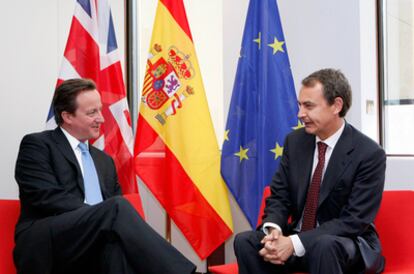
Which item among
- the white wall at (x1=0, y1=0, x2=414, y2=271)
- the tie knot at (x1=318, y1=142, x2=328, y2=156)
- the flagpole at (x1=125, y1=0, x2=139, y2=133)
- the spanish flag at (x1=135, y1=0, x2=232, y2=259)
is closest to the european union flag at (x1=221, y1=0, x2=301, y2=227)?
the spanish flag at (x1=135, y1=0, x2=232, y2=259)

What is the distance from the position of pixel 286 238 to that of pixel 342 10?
6.09 feet

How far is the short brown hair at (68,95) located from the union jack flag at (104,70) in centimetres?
55

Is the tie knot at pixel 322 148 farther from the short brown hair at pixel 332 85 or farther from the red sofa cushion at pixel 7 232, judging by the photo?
the red sofa cushion at pixel 7 232

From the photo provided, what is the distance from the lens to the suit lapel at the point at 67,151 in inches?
115

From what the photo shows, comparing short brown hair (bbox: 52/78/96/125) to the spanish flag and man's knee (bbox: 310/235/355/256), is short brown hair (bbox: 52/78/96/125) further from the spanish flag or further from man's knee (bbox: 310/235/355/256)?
man's knee (bbox: 310/235/355/256)

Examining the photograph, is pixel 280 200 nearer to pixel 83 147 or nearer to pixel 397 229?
pixel 397 229

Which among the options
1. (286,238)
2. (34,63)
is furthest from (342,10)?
(34,63)

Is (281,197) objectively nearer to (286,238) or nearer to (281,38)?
(286,238)

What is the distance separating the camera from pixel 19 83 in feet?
12.1

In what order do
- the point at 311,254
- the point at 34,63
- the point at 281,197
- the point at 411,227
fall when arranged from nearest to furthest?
the point at 311,254
the point at 411,227
the point at 281,197
the point at 34,63

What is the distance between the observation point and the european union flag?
3621 mm

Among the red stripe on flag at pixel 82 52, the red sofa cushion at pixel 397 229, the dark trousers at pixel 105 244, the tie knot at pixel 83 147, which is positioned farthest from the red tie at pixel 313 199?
the red stripe on flag at pixel 82 52

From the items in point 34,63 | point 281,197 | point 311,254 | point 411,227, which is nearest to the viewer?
point 311,254

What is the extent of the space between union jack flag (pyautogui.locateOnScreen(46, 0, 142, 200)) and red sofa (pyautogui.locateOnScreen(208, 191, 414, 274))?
1.33 m
